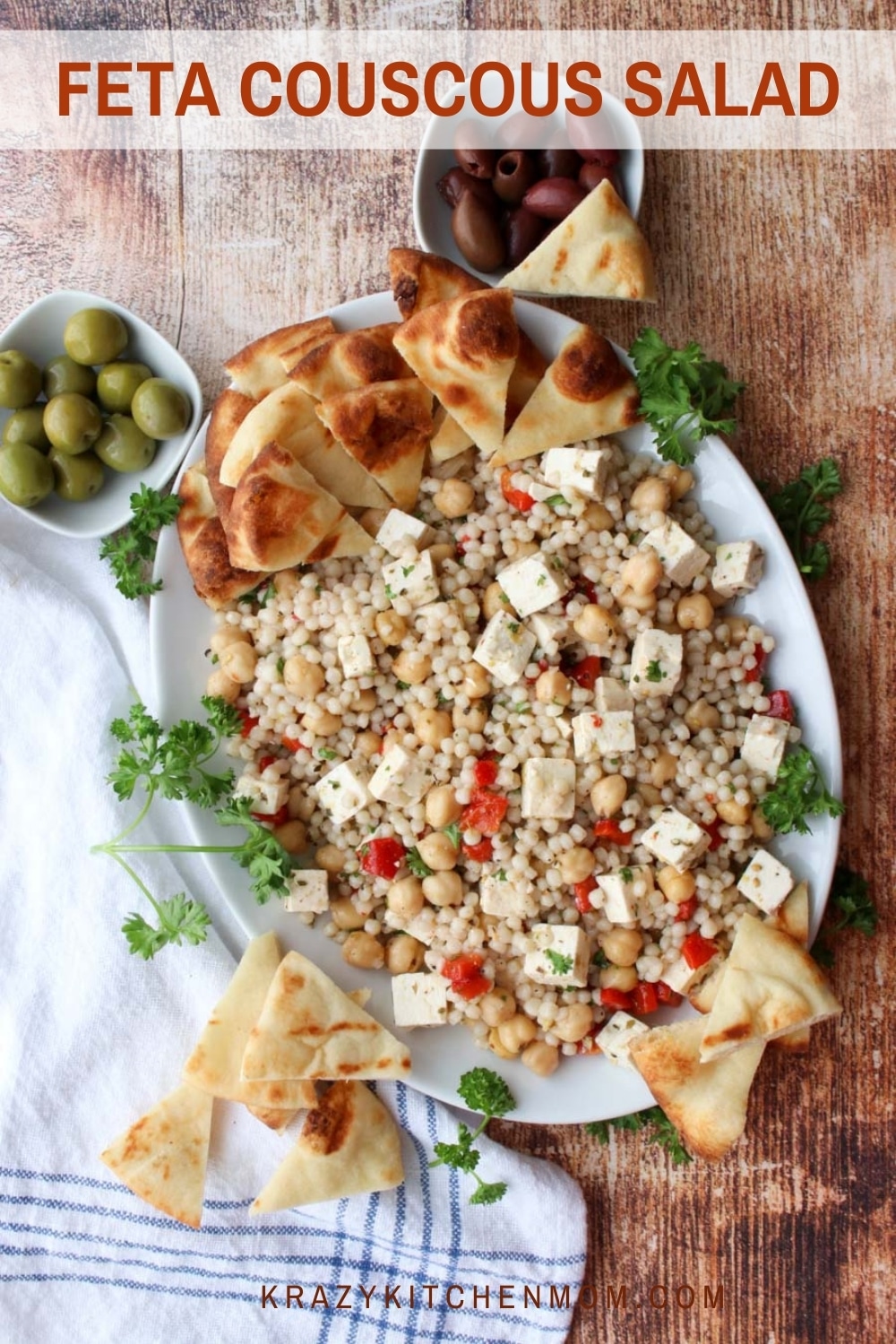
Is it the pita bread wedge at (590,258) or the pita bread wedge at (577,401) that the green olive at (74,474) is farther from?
the pita bread wedge at (590,258)

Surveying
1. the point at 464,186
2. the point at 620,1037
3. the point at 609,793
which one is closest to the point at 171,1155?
the point at 620,1037

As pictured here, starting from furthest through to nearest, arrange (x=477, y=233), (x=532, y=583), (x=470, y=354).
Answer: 1. (x=477, y=233)
2. (x=532, y=583)
3. (x=470, y=354)

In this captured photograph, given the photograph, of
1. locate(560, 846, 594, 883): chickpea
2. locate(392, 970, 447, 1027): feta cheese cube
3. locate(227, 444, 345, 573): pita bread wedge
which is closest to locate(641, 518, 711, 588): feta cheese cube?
locate(560, 846, 594, 883): chickpea

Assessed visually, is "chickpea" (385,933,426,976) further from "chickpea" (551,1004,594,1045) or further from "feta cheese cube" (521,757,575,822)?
"feta cheese cube" (521,757,575,822)

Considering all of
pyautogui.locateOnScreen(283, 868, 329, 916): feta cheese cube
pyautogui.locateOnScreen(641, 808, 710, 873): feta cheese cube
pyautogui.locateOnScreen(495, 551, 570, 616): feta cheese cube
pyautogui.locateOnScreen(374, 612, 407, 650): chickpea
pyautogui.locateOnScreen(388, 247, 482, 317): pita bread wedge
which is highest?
pyautogui.locateOnScreen(388, 247, 482, 317): pita bread wedge

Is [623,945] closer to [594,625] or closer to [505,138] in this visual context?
[594,625]

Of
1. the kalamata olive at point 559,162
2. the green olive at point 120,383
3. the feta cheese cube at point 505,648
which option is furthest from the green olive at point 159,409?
the kalamata olive at point 559,162
